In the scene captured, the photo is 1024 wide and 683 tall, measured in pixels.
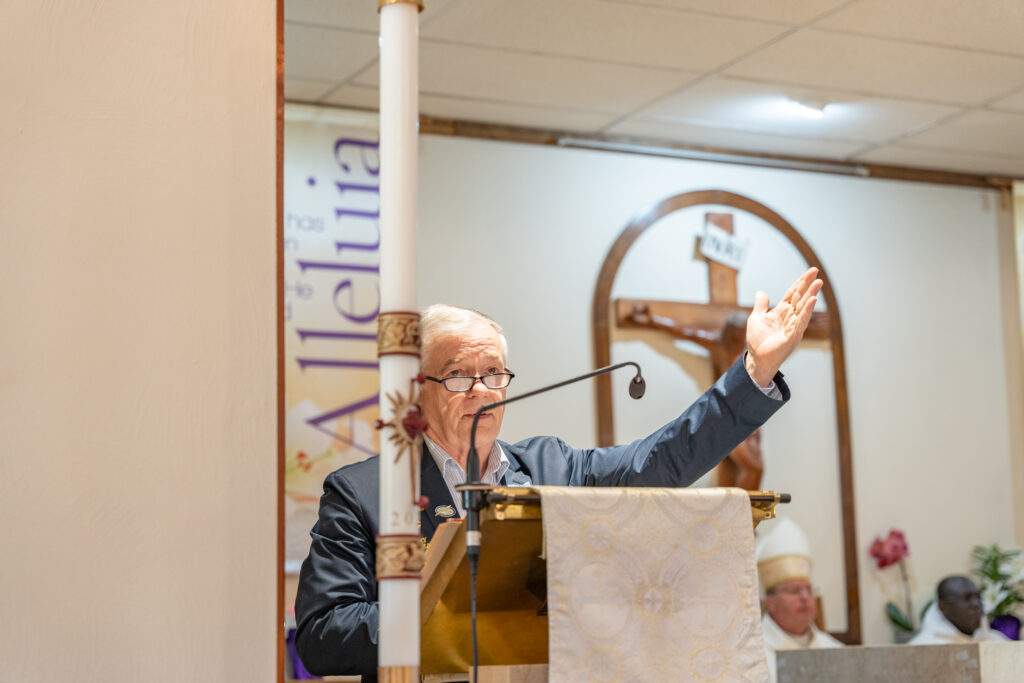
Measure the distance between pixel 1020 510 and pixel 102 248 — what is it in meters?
5.93

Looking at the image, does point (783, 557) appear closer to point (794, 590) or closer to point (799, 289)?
point (794, 590)

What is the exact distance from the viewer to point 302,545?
582 cm

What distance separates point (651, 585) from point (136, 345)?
3.35ft

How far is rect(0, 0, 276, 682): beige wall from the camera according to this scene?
8.21 feet

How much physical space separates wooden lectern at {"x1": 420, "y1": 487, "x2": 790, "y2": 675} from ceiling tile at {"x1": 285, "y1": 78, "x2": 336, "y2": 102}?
12.2 ft

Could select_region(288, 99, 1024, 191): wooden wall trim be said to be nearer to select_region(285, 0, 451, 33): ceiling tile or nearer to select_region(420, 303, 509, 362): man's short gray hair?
select_region(285, 0, 451, 33): ceiling tile

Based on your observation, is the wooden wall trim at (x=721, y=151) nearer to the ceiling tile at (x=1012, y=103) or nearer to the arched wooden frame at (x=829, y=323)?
the arched wooden frame at (x=829, y=323)

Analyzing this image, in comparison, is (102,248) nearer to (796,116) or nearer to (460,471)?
(460,471)

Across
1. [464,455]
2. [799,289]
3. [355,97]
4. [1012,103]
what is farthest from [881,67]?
[464,455]

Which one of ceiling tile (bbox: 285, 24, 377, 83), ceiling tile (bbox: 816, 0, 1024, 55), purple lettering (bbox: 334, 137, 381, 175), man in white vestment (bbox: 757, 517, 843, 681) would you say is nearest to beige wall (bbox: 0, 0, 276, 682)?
ceiling tile (bbox: 285, 24, 377, 83)

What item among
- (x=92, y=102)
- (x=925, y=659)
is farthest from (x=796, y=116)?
(x=92, y=102)

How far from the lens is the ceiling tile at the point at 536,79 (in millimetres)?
5598

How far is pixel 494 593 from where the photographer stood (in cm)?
242

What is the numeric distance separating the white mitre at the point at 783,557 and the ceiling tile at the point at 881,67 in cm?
197
